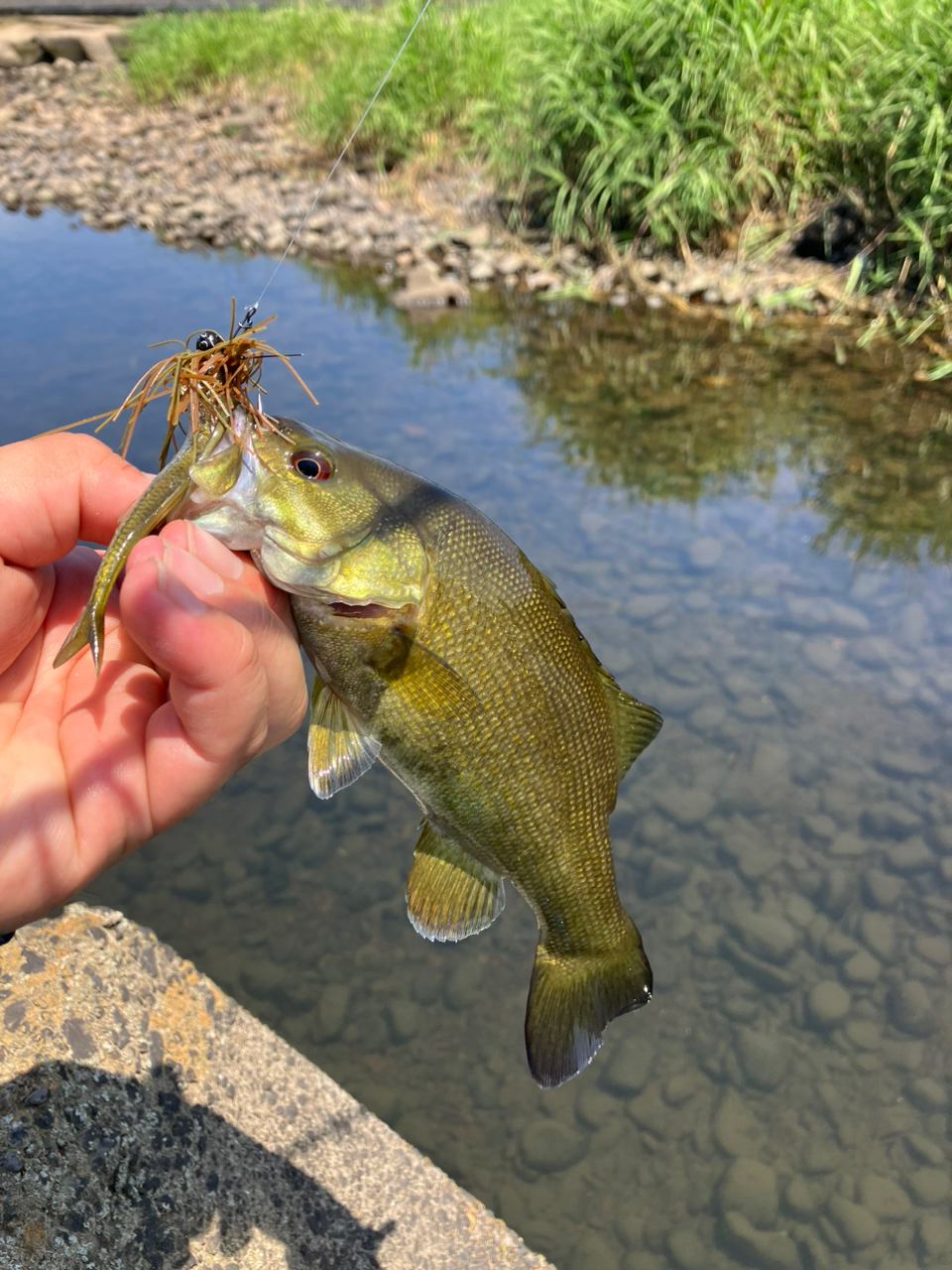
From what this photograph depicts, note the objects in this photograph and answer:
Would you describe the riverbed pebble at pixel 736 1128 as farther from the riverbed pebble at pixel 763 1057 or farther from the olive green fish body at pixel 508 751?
the olive green fish body at pixel 508 751

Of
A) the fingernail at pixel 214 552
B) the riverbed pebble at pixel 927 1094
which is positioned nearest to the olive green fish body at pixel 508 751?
the fingernail at pixel 214 552

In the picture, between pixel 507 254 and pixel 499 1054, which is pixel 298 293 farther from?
pixel 499 1054

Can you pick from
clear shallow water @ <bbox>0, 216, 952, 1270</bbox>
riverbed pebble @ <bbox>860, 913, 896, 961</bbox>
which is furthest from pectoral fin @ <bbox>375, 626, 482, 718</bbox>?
riverbed pebble @ <bbox>860, 913, 896, 961</bbox>

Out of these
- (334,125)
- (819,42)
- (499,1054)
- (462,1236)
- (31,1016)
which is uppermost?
(819,42)

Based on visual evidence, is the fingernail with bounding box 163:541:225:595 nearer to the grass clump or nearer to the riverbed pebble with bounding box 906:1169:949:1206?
the riverbed pebble with bounding box 906:1169:949:1206

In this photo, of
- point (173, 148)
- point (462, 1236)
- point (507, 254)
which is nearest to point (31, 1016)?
point (462, 1236)
